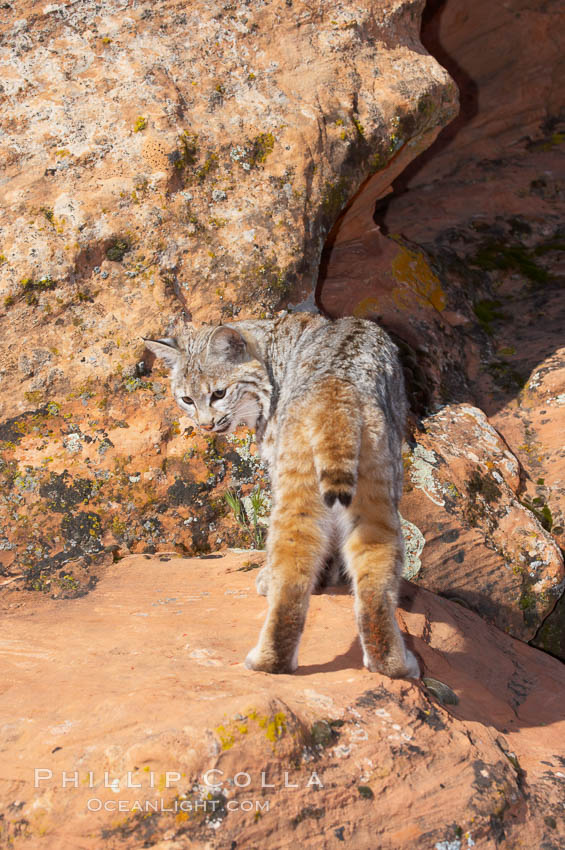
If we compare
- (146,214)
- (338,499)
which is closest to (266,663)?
(338,499)

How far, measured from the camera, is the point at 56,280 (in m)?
5.20

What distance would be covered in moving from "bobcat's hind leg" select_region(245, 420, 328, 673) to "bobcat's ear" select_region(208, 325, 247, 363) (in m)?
1.06

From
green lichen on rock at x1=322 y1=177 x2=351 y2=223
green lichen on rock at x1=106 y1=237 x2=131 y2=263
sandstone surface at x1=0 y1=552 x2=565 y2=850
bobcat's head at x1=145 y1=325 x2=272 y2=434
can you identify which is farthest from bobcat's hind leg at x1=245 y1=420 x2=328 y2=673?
green lichen on rock at x1=322 y1=177 x2=351 y2=223

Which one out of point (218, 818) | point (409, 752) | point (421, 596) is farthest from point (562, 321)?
point (218, 818)

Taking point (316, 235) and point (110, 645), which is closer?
point (110, 645)

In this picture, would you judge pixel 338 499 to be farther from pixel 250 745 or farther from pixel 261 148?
pixel 261 148

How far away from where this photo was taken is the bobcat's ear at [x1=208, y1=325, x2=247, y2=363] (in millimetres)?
4184

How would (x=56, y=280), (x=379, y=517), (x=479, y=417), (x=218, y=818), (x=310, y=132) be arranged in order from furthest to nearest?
(x=479, y=417), (x=310, y=132), (x=56, y=280), (x=379, y=517), (x=218, y=818)

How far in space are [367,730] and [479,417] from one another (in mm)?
4259

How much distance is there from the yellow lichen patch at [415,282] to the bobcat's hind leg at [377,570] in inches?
165

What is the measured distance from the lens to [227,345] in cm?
427

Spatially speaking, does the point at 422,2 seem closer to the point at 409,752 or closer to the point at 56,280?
the point at 56,280

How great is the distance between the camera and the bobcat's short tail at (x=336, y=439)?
293 cm

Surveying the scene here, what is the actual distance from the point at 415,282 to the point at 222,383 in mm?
3878
